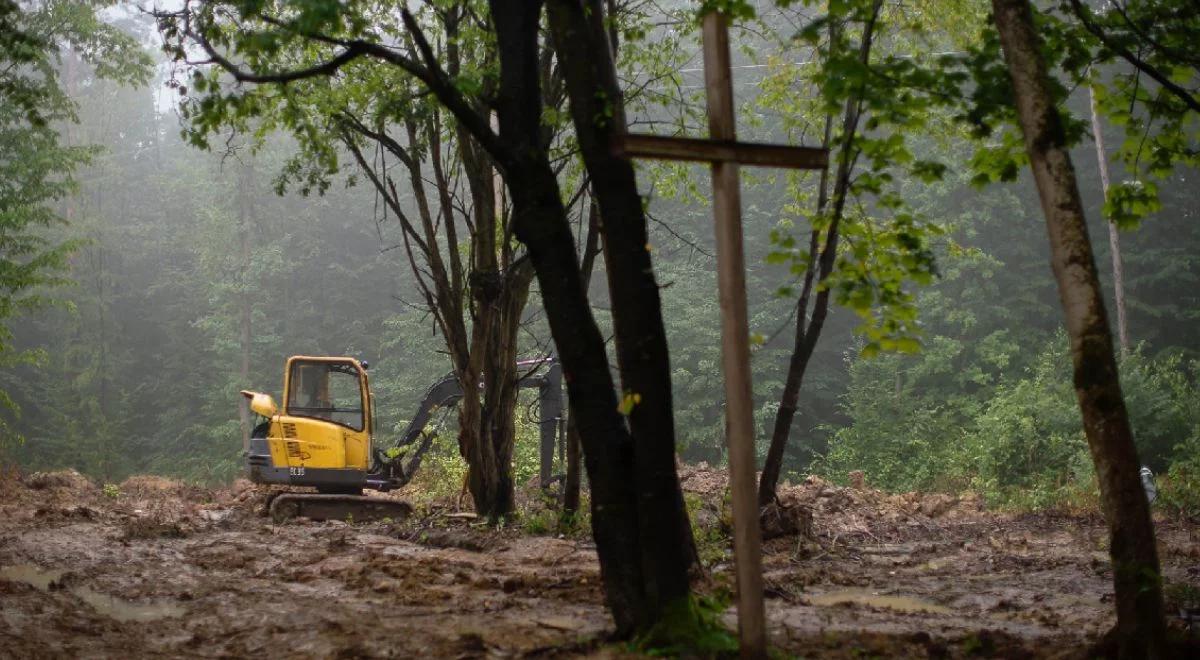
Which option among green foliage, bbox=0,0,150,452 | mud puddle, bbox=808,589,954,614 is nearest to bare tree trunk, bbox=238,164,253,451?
green foliage, bbox=0,0,150,452

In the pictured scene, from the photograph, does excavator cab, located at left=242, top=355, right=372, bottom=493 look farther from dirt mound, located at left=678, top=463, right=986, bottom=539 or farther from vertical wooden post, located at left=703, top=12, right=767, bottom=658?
vertical wooden post, located at left=703, top=12, right=767, bottom=658

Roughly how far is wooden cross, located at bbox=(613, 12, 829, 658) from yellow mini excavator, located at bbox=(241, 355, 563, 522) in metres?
11.4

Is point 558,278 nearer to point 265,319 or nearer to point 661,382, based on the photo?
point 661,382

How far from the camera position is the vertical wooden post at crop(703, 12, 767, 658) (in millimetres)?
5555

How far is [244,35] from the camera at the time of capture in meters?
8.27

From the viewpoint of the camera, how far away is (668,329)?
3619 centimetres

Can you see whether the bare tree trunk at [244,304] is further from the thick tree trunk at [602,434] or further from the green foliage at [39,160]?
the thick tree trunk at [602,434]

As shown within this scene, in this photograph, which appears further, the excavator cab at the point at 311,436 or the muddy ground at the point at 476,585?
the excavator cab at the point at 311,436

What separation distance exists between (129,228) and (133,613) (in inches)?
1816

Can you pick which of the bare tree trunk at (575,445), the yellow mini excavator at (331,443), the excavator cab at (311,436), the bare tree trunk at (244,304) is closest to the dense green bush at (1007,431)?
the bare tree trunk at (575,445)

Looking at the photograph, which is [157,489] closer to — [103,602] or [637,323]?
[103,602]

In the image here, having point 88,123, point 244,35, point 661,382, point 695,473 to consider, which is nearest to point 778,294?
point 661,382

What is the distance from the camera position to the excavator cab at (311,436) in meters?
17.7

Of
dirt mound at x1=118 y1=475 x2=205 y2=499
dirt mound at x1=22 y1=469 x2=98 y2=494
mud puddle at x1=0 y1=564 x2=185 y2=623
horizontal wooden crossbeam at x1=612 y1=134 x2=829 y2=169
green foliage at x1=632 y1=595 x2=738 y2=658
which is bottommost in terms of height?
dirt mound at x1=118 y1=475 x2=205 y2=499
